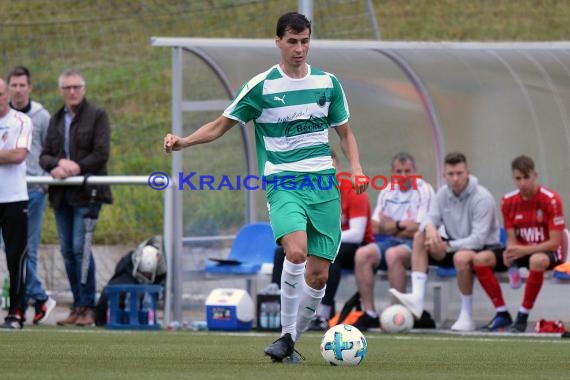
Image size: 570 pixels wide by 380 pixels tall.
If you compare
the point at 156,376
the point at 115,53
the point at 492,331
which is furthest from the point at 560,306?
the point at 115,53

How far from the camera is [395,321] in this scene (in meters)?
12.5

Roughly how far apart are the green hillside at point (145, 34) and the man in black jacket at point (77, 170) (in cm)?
355

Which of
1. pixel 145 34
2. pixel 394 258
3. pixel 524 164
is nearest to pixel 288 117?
pixel 524 164

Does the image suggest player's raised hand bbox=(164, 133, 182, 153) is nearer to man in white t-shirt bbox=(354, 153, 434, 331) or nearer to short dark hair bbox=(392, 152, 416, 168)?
man in white t-shirt bbox=(354, 153, 434, 331)

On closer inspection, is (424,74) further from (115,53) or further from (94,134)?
(115,53)

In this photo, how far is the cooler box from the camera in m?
12.7

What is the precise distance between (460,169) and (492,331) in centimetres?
151

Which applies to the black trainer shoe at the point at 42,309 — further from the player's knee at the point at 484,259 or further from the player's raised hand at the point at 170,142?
the player's raised hand at the point at 170,142

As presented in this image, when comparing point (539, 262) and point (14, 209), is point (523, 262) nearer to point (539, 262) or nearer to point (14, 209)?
point (539, 262)

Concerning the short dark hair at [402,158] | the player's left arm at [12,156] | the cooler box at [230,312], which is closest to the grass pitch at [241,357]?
the cooler box at [230,312]

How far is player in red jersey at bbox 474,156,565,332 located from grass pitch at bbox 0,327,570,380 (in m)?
0.61

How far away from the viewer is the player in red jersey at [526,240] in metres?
12.3

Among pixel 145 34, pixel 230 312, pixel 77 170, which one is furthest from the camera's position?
pixel 145 34

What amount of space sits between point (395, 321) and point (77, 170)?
10.9ft
